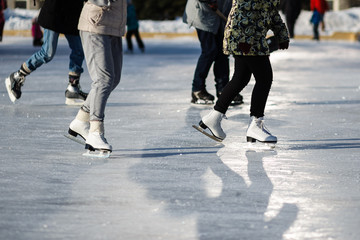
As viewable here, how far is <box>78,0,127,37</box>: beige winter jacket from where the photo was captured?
238 inches

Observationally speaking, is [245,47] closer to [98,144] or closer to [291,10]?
[98,144]

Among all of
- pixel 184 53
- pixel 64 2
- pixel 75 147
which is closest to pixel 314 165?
pixel 75 147

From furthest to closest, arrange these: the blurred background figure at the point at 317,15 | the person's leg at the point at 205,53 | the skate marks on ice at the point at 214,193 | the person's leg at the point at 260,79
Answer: the blurred background figure at the point at 317,15 < the person's leg at the point at 205,53 < the person's leg at the point at 260,79 < the skate marks on ice at the point at 214,193

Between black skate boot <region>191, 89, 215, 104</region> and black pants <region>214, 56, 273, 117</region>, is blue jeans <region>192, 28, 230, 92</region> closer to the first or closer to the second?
black skate boot <region>191, 89, 215, 104</region>

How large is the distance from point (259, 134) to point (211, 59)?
2731 mm

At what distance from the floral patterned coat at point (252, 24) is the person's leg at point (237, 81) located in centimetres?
16

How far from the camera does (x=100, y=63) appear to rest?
6.11m

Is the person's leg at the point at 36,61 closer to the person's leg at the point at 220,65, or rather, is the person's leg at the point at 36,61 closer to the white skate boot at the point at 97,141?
the person's leg at the point at 220,65

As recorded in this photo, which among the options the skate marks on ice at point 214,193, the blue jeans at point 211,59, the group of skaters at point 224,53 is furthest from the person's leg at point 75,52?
the skate marks on ice at point 214,193

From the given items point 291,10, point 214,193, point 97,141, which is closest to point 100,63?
point 97,141

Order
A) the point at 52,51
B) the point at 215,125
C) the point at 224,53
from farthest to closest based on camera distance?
the point at 52,51
the point at 215,125
the point at 224,53

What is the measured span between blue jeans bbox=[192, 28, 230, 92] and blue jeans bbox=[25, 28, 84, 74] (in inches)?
46.6

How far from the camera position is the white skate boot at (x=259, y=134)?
673cm

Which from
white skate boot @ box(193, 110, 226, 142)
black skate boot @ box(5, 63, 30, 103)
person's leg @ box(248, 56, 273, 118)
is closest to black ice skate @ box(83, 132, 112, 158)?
white skate boot @ box(193, 110, 226, 142)
